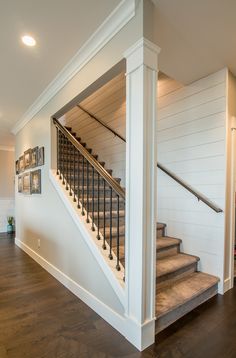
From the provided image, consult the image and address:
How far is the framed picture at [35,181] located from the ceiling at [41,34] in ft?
4.39

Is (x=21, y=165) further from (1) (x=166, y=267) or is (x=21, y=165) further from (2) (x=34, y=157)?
(1) (x=166, y=267)

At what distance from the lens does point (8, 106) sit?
12.7 feet

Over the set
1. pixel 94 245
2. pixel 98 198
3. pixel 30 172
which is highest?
pixel 30 172

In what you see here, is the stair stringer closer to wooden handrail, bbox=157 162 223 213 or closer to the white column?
the white column

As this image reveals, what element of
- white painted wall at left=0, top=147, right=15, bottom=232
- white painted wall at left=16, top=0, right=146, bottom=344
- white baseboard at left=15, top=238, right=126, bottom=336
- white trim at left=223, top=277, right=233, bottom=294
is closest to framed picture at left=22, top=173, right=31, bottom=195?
white painted wall at left=16, top=0, right=146, bottom=344

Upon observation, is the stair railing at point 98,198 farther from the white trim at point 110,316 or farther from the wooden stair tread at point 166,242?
the wooden stair tread at point 166,242

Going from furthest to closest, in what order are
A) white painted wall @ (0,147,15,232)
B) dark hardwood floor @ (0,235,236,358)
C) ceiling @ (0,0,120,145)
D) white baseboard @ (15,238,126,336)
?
white painted wall @ (0,147,15,232) → white baseboard @ (15,238,126,336) → ceiling @ (0,0,120,145) → dark hardwood floor @ (0,235,236,358)

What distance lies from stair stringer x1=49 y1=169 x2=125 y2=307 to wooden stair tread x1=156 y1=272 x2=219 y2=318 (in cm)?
41

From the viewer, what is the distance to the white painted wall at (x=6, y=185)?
6789 millimetres

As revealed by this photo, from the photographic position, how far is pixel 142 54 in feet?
5.37

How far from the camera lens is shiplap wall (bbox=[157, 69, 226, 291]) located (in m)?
2.60

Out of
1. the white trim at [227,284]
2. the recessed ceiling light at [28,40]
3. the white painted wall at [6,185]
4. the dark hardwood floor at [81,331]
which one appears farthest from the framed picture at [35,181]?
the white painted wall at [6,185]

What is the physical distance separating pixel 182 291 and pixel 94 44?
267 centimetres

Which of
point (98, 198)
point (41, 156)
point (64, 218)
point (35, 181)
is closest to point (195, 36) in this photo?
point (98, 198)
